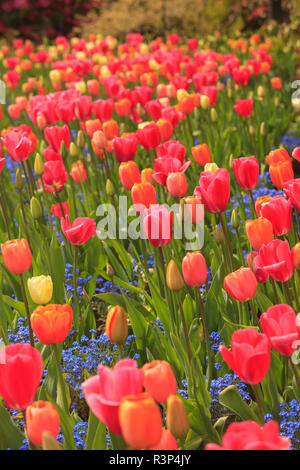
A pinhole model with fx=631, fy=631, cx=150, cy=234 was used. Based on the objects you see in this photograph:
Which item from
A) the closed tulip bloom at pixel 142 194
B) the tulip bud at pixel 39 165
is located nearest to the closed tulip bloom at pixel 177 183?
the closed tulip bloom at pixel 142 194

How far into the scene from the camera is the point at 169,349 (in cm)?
229

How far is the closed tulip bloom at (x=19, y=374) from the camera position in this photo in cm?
148

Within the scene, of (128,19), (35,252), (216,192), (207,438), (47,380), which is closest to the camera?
(207,438)

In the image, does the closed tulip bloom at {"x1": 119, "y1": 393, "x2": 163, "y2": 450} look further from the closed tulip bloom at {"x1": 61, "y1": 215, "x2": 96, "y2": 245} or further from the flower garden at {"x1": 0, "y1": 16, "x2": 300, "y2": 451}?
the closed tulip bloom at {"x1": 61, "y1": 215, "x2": 96, "y2": 245}

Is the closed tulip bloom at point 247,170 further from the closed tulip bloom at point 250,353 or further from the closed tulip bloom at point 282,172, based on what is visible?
the closed tulip bloom at point 250,353

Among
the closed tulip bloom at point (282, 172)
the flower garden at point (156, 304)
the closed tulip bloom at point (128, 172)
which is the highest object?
the closed tulip bloom at point (282, 172)

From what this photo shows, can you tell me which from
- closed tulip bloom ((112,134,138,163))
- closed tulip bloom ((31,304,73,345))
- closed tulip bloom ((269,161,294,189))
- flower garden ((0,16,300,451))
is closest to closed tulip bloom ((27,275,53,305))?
flower garden ((0,16,300,451))

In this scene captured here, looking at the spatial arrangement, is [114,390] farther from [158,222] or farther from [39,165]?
[39,165]

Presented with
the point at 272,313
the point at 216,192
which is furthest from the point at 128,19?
the point at 272,313

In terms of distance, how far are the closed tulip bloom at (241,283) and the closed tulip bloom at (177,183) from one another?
31.1 inches

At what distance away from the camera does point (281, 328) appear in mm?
1600

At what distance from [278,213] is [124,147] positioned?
128 cm

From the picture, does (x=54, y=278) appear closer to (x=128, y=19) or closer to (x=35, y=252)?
(x=35, y=252)
